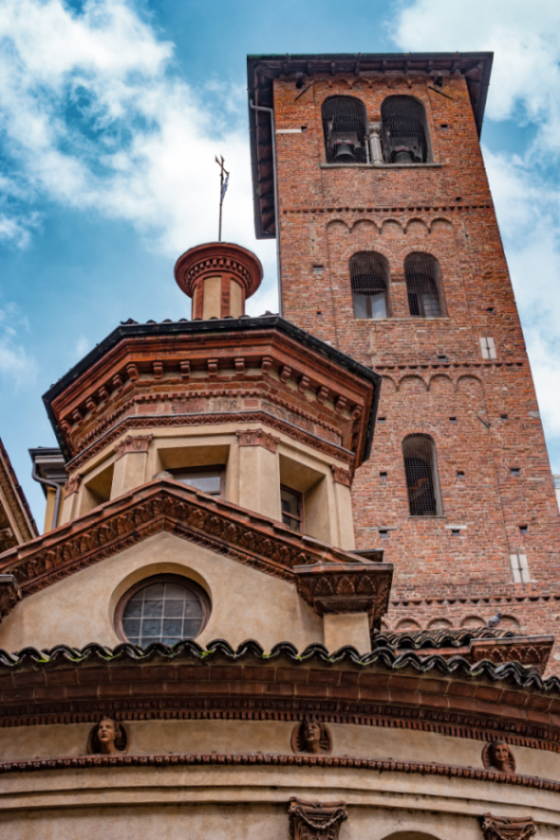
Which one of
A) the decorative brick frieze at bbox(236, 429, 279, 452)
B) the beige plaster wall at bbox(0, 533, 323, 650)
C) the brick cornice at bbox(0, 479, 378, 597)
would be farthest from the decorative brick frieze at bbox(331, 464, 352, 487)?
the beige plaster wall at bbox(0, 533, 323, 650)

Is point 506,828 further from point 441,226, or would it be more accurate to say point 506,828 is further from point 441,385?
point 441,226

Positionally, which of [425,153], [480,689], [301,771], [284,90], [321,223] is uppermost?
[284,90]

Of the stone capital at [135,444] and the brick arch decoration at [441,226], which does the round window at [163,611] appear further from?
the brick arch decoration at [441,226]

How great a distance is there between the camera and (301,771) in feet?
33.3

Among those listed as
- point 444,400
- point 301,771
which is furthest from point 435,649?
→ point 444,400

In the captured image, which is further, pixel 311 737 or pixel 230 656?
pixel 311 737

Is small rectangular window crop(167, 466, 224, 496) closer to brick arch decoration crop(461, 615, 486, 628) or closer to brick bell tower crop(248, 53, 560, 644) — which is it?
brick bell tower crop(248, 53, 560, 644)

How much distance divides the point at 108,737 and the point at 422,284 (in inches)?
961

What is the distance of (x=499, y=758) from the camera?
10.7 metres

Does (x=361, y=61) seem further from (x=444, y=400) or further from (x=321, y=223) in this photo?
(x=444, y=400)

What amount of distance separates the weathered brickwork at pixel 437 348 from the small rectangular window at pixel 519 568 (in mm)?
110

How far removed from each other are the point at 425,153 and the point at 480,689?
27850 mm

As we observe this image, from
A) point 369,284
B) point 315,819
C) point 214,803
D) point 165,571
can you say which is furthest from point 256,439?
point 369,284

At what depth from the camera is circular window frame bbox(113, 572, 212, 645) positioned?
1230 centimetres
